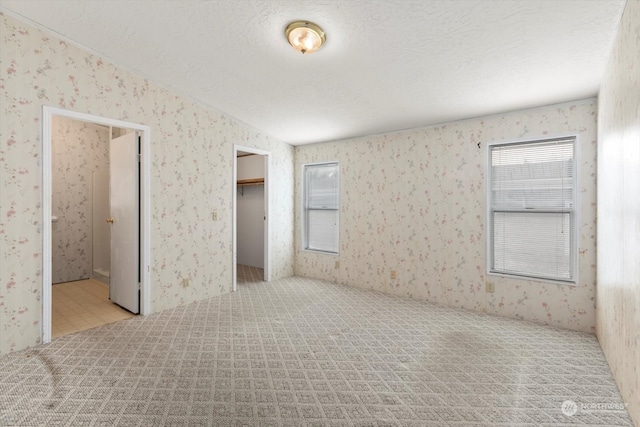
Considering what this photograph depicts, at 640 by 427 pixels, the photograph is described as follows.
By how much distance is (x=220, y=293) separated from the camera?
429 centimetres

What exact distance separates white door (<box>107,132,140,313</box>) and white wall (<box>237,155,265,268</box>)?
2.39 m

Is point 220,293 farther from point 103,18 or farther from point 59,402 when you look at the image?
point 103,18

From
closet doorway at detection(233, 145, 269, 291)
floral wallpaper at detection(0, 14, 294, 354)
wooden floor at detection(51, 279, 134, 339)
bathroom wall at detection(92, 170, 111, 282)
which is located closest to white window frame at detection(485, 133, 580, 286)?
floral wallpaper at detection(0, 14, 294, 354)

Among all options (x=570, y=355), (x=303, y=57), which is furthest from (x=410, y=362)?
(x=303, y=57)

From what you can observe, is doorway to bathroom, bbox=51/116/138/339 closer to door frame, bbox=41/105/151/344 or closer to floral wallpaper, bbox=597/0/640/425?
door frame, bbox=41/105/151/344

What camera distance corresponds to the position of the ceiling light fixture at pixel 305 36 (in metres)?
2.36

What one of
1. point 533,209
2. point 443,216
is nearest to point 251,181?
point 443,216

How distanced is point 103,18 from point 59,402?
2.78 meters

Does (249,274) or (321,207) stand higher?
(321,207)

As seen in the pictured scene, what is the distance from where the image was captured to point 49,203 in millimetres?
2848

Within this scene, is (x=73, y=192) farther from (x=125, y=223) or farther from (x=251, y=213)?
(x=251, y=213)

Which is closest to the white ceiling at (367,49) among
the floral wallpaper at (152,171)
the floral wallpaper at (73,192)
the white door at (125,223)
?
the floral wallpaper at (152,171)

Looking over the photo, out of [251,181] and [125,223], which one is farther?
[251,181]

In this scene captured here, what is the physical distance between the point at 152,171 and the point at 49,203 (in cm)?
97
